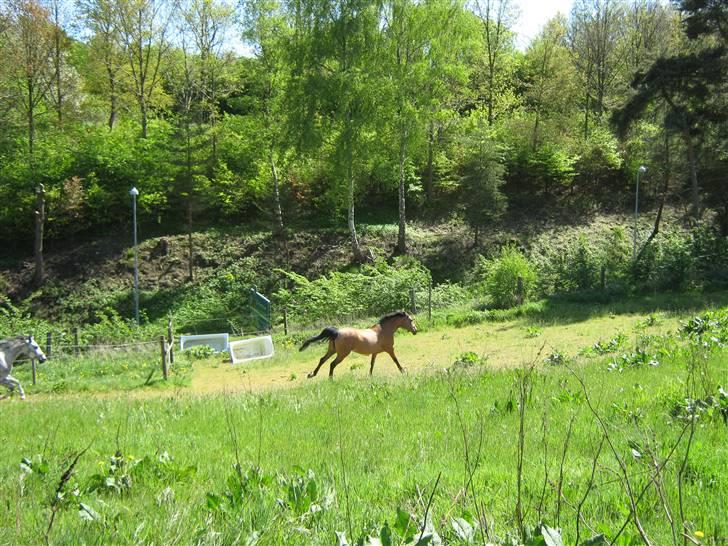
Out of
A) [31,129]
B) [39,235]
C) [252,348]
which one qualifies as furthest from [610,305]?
[31,129]

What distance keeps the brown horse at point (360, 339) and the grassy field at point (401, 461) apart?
2.03m

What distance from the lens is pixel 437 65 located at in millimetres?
29656

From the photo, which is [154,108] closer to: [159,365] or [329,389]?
[159,365]

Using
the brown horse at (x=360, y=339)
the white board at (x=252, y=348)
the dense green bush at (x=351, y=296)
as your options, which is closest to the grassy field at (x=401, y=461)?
the brown horse at (x=360, y=339)

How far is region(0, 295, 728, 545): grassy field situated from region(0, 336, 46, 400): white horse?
2562 millimetres

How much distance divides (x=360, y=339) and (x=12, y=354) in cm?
880

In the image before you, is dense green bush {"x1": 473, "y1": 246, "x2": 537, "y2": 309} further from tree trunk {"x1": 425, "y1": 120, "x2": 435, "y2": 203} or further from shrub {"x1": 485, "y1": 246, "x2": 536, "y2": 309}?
tree trunk {"x1": 425, "y1": 120, "x2": 435, "y2": 203}

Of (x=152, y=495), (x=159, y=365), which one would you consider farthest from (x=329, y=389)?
(x=159, y=365)

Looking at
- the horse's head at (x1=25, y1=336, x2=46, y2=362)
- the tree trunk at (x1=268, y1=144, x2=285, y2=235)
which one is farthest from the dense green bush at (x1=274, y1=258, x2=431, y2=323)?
the horse's head at (x1=25, y1=336, x2=46, y2=362)

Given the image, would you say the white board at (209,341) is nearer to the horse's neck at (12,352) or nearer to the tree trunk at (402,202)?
the horse's neck at (12,352)

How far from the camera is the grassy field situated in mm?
3197

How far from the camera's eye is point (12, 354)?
14789mm

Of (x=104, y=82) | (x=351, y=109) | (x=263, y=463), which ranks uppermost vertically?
(x=104, y=82)

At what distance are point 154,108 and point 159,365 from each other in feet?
109
